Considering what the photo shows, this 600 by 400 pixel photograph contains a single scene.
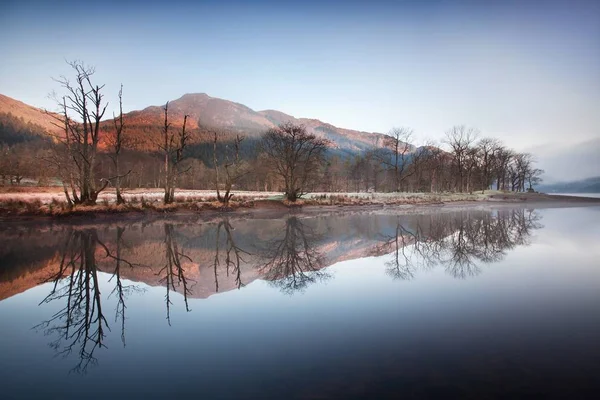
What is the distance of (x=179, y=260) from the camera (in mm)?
12055

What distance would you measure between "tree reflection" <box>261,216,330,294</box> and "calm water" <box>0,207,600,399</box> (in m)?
0.10

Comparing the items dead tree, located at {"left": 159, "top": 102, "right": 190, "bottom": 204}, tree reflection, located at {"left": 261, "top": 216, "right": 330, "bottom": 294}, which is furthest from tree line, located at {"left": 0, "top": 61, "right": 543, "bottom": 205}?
tree reflection, located at {"left": 261, "top": 216, "right": 330, "bottom": 294}

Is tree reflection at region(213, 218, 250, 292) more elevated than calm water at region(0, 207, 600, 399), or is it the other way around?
calm water at region(0, 207, 600, 399)

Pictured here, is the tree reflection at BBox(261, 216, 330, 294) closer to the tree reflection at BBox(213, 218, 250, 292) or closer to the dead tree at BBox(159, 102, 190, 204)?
the tree reflection at BBox(213, 218, 250, 292)

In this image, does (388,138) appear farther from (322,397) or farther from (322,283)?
(322,397)

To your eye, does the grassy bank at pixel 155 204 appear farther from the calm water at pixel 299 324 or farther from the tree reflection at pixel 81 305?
the tree reflection at pixel 81 305

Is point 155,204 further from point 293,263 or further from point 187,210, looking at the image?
point 293,263

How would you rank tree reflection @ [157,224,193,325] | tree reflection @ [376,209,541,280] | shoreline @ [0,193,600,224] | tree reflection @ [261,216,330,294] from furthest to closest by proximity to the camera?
shoreline @ [0,193,600,224] → tree reflection @ [376,209,541,280] → tree reflection @ [261,216,330,294] → tree reflection @ [157,224,193,325]

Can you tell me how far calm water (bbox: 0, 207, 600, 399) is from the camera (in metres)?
4.09

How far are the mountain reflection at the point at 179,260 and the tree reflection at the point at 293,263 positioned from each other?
31 mm

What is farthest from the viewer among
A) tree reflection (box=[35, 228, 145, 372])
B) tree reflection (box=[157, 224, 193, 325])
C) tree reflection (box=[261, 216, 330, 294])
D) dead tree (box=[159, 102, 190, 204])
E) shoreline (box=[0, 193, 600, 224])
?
dead tree (box=[159, 102, 190, 204])

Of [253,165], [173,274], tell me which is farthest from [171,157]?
[253,165]

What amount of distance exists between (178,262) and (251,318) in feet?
20.4

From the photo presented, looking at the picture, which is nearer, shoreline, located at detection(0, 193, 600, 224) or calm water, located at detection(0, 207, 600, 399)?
calm water, located at detection(0, 207, 600, 399)
